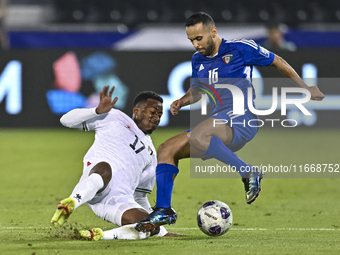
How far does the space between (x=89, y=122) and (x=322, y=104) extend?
29.0 feet

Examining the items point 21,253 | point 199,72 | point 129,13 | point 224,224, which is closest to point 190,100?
point 199,72

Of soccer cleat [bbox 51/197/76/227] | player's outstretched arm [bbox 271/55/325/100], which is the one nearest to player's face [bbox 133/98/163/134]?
player's outstretched arm [bbox 271/55/325/100]

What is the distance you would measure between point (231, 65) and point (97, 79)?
8714mm

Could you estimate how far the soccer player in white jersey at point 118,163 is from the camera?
479 cm

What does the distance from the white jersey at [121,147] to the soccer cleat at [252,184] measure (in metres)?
0.98

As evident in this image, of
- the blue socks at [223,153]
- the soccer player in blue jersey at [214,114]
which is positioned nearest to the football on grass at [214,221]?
the soccer player in blue jersey at [214,114]

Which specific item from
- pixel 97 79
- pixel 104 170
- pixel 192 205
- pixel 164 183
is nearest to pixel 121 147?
pixel 104 170

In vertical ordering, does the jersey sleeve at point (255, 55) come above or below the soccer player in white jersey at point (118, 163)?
above

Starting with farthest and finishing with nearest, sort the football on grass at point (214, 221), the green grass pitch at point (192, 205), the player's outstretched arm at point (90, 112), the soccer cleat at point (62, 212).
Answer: the player's outstretched arm at point (90, 112) → the football on grass at point (214, 221) → the green grass pitch at point (192, 205) → the soccer cleat at point (62, 212)

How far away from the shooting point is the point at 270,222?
579 centimetres

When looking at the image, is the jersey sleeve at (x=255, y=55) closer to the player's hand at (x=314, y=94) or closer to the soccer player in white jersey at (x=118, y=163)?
the player's hand at (x=314, y=94)

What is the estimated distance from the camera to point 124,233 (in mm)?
4734

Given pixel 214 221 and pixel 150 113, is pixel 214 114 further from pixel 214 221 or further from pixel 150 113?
pixel 214 221

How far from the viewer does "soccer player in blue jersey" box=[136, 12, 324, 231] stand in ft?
15.8
